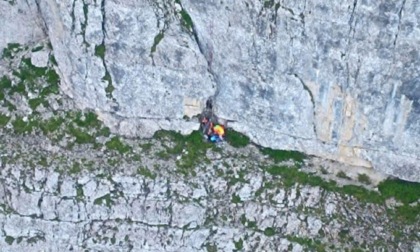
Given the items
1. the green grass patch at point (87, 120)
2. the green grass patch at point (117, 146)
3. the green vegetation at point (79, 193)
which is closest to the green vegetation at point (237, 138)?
the green grass patch at point (117, 146)

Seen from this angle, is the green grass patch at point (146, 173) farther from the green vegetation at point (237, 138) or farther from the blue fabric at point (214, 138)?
the green vegetation at point (237, 138)

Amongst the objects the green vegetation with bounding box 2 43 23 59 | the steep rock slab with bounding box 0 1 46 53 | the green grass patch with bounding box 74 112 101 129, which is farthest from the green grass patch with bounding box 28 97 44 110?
the steep rock slab with bounding box 0 1 46 53

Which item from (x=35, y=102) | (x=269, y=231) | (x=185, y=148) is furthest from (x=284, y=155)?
(x=35, y=102)

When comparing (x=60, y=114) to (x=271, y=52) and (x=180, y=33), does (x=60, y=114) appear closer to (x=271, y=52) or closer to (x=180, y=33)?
(x=180, y=33)

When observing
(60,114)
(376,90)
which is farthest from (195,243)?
(376,90)

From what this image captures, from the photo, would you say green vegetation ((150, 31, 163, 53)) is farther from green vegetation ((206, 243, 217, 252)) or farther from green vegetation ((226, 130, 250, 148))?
green vegetation ((206, 243, 217, 252))

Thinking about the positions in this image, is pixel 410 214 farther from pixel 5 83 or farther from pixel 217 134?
pixel 5 83

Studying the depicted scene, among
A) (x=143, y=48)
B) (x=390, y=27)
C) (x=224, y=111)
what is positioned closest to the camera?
(x=390, y=27)
